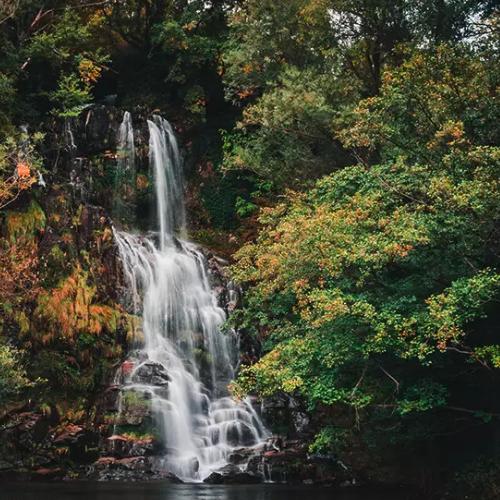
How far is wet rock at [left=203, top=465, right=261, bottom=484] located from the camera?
21.6 meters

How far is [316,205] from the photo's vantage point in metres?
20.6

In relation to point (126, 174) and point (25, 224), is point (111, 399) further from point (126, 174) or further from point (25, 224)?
point (126, 174)

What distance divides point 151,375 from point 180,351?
2769mm

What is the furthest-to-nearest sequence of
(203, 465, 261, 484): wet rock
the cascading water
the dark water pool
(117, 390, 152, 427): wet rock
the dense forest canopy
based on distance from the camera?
the cascading water < (117, 390, 152, 427): wet rock < (203, 465, 261, 484): wet rock < the dark water pool < the dense forest canopy

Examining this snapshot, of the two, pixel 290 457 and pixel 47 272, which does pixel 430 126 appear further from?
pixel 47 272

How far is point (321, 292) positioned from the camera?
55.6 ft

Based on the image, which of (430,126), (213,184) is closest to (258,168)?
(213,184)

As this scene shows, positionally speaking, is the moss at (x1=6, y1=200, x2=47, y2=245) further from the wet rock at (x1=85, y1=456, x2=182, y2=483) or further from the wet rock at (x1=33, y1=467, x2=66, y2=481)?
the wet rock at (x1=85, y1=456, x2=182, y2=483)

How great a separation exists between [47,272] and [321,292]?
42.9 feet

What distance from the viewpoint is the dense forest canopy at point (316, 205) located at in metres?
16.9

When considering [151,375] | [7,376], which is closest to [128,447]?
[151,375]

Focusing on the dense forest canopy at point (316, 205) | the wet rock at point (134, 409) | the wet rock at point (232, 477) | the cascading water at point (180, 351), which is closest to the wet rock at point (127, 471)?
the cascading water at point (180, 351)

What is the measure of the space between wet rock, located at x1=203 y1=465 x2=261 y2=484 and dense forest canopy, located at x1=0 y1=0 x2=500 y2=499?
271cm

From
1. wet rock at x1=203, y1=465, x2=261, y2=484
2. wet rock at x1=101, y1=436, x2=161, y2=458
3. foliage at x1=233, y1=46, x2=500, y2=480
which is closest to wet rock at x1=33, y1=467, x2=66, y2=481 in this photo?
wet rock at x1=101, y1=436, x2=161, y2=458
